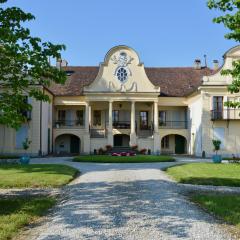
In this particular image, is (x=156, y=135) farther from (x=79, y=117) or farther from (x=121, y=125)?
(x=79, y=117)

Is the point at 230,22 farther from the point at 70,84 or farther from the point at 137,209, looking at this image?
the point at 70,84

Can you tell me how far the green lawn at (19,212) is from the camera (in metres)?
8.03

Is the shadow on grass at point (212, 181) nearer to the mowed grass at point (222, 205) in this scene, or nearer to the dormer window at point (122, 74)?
the mowed grass at point (222, 205)

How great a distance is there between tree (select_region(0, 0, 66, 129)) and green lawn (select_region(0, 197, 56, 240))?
86.4 inches

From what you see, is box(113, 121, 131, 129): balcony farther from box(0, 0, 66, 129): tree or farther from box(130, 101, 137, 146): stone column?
box(0, 0, 66, 129): tree

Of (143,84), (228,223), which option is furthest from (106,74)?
(228,223)

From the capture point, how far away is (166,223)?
834cm

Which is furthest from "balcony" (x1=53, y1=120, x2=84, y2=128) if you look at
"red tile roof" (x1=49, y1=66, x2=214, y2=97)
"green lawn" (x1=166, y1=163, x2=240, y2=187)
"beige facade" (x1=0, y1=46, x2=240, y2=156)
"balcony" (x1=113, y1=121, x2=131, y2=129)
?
"green lawn" (x1=166, y1=163, x2=240, y2=187)

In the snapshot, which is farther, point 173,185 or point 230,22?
point 173,185

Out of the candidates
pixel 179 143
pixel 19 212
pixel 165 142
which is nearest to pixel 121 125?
pixel 165 142

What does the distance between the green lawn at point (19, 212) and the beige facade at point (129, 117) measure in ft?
78.0

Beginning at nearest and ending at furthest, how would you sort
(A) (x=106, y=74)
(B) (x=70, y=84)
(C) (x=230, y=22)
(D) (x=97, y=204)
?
1. (D) (x=97, y=204)
2. (C) (x=230, y=22)
3. (A) (x=106, y=74)
4. (B) (x=70, y=84)

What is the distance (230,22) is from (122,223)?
21.5 feet

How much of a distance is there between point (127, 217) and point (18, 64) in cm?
487
